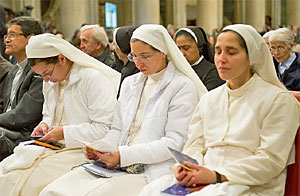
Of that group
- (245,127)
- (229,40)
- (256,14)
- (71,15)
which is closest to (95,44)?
(229,40)

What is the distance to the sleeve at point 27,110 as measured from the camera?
5223 mm

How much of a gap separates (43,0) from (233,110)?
22503 millimetres

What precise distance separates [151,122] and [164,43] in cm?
66

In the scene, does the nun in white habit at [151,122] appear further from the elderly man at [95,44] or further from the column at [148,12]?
the column at [148,12]

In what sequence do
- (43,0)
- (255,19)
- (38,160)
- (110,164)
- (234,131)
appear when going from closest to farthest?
(234,131) < (110,164) < (38,160) < (43,0) < (255,19)

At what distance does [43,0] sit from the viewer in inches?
954

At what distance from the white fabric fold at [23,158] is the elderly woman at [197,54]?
6.50 feet

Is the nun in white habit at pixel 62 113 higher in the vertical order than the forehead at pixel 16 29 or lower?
lower

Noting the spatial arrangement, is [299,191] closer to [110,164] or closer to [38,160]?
[110,164]

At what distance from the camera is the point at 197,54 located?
5383mm

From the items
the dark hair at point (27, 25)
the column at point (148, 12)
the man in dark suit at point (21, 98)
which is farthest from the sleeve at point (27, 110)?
the column at point (148, 12)

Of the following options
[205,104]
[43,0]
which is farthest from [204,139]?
[43,0]

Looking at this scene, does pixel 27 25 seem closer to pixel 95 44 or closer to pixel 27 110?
pixel 27 110

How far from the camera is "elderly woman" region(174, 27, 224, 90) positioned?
5.30 metres
